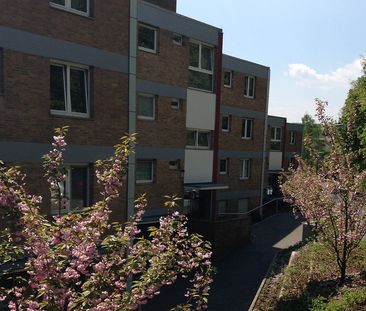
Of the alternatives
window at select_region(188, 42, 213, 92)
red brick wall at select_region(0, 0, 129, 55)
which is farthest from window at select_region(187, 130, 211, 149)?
red brick wall at select_region(0, 0, 129, 55)

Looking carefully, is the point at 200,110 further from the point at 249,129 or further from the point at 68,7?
the point at 68,7

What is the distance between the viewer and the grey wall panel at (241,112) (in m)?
25.1

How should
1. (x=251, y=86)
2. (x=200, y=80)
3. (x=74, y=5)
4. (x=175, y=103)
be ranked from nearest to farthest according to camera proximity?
(x=74, y=5)
(x=175, y=103)
(x=200, y=80)
(x=251, y=86)

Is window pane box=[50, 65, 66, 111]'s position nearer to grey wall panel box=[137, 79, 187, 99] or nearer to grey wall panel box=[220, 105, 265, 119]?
grey wall panel box=[137, 79, 187, 99]

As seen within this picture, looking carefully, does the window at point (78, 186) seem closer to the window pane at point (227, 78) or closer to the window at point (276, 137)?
the window pane at point (227, 78)

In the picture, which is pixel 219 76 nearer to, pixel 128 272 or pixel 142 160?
pixel 142 160

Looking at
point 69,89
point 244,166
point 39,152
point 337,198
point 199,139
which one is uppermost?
point 69,89

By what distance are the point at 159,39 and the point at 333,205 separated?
10171mm

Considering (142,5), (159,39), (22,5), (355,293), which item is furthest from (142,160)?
(355,293)

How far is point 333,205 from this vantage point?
36.1 feet

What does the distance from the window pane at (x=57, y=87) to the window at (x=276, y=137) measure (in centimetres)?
2452

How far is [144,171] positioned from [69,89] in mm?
5628

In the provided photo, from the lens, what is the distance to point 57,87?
41.1 ft

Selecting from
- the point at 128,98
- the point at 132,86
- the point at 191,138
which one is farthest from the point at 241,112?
the point at 128,98
